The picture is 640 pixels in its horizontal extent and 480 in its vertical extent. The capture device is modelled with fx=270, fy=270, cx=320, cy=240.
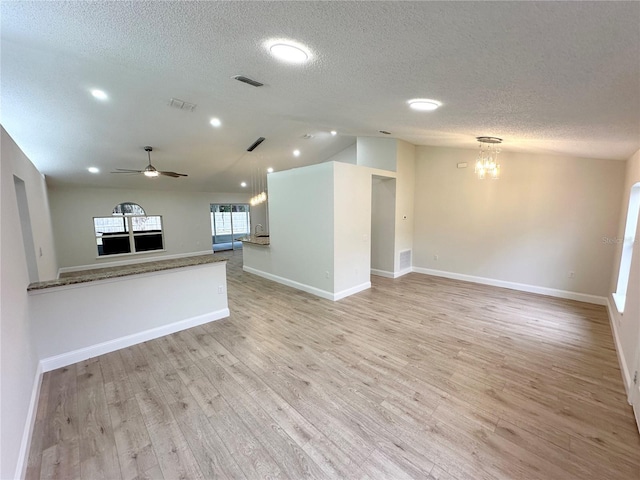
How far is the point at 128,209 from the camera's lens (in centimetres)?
874

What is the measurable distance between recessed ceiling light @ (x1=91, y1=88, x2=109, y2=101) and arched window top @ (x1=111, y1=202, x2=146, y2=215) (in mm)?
5963

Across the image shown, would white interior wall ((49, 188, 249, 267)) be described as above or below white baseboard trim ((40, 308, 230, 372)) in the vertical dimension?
above

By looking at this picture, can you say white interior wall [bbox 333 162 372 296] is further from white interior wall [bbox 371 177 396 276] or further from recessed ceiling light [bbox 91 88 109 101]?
recessed ceiling light [bbox 91 88 109 101]

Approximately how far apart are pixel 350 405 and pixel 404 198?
485cm

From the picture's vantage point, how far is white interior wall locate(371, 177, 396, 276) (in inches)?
238

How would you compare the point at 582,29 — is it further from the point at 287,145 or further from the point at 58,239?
the point at 58,239

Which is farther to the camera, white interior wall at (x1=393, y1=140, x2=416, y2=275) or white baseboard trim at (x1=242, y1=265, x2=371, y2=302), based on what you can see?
white interior wall at (x1=393, y1=140, x2=416, y2=275)

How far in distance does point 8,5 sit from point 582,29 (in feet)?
10.0

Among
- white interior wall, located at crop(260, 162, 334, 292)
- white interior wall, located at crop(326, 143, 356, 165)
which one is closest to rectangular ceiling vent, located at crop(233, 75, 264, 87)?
white interior wall, located at crop(260, 162, 334, 292)

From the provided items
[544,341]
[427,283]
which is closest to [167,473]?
[544,341]

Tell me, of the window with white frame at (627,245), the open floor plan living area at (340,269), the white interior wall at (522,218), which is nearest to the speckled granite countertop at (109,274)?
the open floor plan living area at (340,269)

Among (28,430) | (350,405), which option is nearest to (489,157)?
(350,405)

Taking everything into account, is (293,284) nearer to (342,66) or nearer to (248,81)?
(248,81)

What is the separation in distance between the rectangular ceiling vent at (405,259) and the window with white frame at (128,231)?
8013mm
